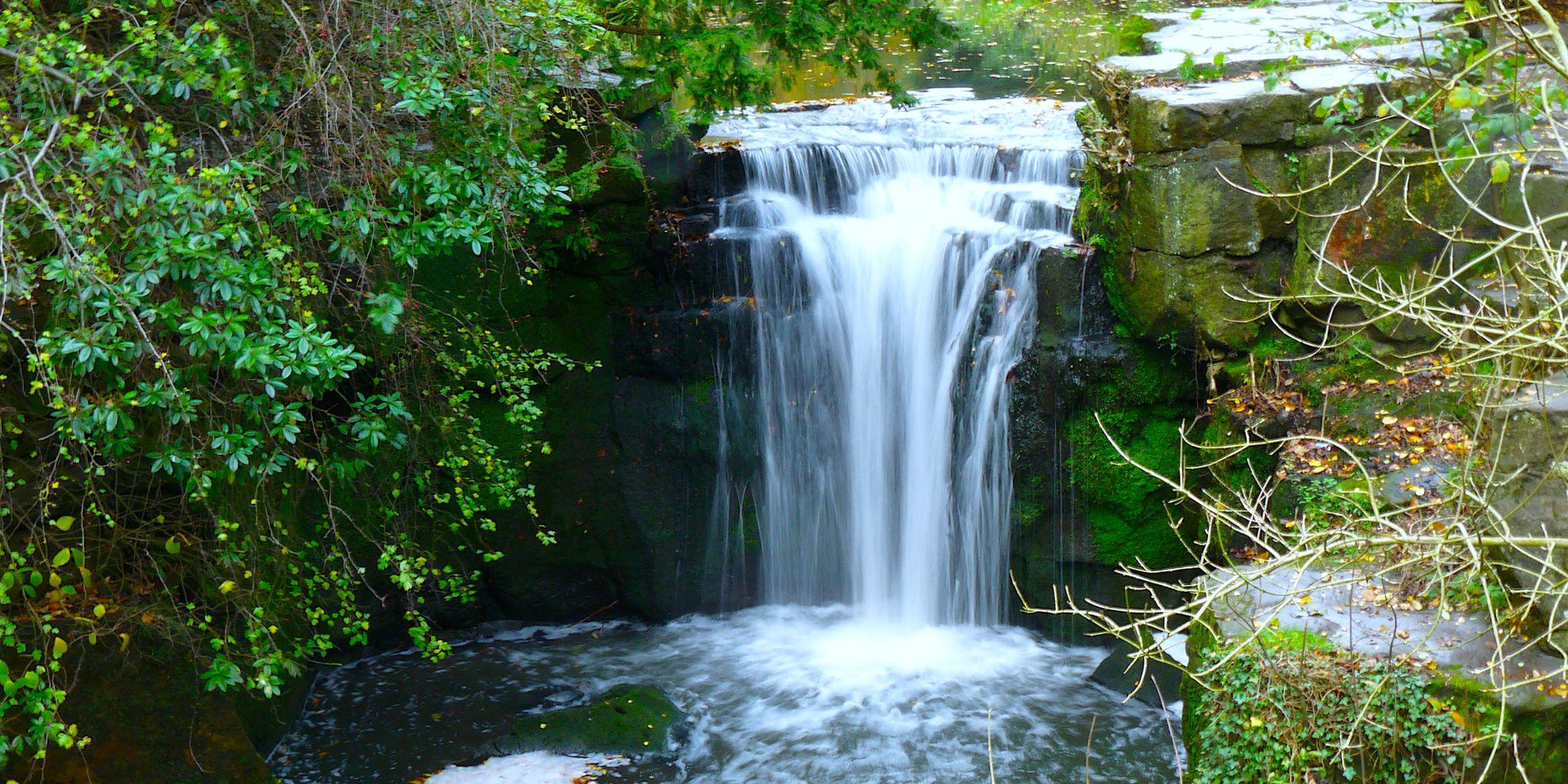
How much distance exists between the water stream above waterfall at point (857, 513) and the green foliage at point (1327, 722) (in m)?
1.98

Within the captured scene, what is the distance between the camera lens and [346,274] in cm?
552

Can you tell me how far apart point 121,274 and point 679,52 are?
10.7 ft

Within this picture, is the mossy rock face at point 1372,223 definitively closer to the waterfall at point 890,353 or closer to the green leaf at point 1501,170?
the waterfall at point 890,353

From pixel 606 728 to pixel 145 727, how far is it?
232 cm

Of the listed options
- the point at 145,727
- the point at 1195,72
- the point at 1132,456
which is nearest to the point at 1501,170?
the point at 1195,72

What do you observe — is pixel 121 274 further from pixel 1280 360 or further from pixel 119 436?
pixel 1280 360

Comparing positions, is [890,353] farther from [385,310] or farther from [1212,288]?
[385,310]

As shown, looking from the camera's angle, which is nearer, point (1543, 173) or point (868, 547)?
point (1543, 173)

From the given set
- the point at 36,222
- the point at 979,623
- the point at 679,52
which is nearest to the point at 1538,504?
the point at 979,623

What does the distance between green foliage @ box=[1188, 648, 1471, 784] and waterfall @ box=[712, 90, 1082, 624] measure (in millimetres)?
3168

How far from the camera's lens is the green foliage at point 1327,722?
444 cm

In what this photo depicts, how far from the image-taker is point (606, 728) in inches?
257

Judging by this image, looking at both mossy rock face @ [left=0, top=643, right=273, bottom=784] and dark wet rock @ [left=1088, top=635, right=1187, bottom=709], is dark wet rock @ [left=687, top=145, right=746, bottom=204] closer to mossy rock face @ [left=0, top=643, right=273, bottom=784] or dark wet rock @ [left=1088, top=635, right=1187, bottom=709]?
dark wet rock @ [left=1088, top=635, right=1187, bottom=709]

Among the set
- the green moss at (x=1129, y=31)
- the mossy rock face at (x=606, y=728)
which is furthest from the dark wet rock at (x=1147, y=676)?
the green moss at (x=1129, y=31)
